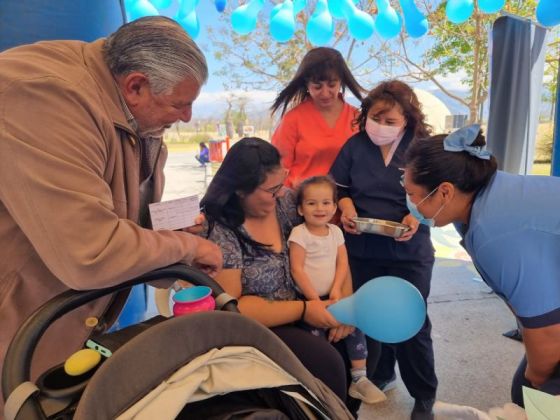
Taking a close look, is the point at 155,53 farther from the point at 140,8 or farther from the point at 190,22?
the point at 190,22

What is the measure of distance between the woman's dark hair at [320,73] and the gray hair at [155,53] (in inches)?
37.5

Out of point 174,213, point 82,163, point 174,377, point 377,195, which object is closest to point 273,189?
point 174,213

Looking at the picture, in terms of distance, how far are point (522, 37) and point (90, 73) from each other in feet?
9.31

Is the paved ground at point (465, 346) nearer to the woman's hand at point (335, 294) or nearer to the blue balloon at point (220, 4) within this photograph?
the woman's hand at point (335, 294)

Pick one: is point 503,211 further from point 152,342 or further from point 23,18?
point 23,18

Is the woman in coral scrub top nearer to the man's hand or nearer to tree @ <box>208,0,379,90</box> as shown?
the man's hand

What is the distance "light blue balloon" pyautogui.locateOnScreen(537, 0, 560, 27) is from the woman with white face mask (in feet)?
3.76

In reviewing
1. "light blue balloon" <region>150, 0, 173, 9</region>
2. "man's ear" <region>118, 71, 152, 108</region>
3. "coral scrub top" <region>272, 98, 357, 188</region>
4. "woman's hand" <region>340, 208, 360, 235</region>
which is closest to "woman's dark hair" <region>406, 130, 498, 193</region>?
"woman's hand" <region>340, 208, 360, 235</region>

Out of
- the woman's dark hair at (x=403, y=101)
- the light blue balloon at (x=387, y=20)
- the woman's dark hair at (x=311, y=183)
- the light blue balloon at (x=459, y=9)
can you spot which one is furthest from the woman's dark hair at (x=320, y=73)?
the light blue balloon at (x=459, y=9)

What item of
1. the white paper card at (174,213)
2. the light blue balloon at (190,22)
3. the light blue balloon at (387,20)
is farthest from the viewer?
the light blue balloon at (387,20)

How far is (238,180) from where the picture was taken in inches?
53.0

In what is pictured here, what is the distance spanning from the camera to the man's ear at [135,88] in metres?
0.88

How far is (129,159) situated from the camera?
947 millimetres

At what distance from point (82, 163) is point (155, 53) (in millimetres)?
286
